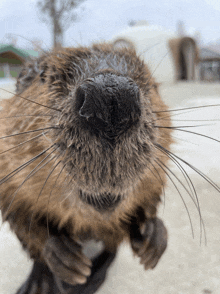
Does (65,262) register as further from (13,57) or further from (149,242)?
(13,57)

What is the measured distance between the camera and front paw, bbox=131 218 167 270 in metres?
1.24

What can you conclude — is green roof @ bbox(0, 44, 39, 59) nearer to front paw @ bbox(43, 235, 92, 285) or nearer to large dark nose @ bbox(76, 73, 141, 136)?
large dark nose @ bbox(76, 73, 141, 136)

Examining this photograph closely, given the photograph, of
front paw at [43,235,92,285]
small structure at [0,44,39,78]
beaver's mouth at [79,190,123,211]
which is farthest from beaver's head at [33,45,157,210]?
Answer: small structure at [0,44,39,78]

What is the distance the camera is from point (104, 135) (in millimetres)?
743

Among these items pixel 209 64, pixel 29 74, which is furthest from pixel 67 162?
pixel 209 64

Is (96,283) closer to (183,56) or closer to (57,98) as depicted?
(57,98)

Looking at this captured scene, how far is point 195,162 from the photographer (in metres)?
2.43

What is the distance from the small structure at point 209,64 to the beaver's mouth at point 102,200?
10.3 m

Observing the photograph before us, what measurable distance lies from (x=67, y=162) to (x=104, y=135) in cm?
15

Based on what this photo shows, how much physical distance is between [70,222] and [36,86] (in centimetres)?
57

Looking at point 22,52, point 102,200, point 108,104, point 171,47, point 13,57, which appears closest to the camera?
point 108,104

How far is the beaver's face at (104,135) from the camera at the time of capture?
0.73m

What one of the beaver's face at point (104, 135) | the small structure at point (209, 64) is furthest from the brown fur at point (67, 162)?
the small structure at point (209, 64)

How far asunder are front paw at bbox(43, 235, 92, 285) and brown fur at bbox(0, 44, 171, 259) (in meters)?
0.05
